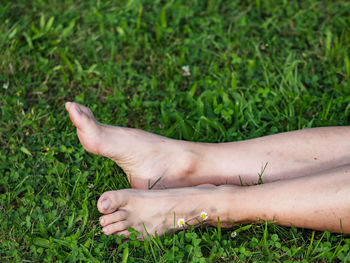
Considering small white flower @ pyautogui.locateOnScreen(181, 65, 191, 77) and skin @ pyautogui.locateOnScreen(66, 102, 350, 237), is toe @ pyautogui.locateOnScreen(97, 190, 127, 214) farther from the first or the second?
small white flower @ pyautogui.locateOnScreen(181, 65, 191, 77)

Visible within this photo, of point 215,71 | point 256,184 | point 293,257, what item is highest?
point 215,71

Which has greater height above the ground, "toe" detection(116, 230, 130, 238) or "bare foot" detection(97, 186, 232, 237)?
"bare foot" detection(97, 186, 232, 237)

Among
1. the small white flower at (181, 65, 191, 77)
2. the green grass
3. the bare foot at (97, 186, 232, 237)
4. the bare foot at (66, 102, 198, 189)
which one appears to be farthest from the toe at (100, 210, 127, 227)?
the small white flower at (181, 65, 191, 77)

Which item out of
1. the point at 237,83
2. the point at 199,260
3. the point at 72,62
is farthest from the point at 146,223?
the point at 72,62

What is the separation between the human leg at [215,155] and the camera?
2365 millimetres

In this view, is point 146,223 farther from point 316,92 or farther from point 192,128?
point 316,92

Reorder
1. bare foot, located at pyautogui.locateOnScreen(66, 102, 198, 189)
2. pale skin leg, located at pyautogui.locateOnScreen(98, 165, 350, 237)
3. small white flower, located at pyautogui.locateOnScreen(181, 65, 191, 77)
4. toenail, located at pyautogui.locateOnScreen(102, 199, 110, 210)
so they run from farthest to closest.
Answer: small white flower, located at pyautogui.locateOnScreen(181, 65, 191, 77) → bare foot, located at pyautogui.locateOnScreen(66, 102, 198, 189) → toenail, located at pyautogui.locateOnScreen(102, 199, 110, 210) → pale skin leg, located at pyautogui.locateOnScreen(98, 165, 350, 237)

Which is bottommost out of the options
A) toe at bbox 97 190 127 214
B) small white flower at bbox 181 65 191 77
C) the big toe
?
toe at bbox 97 190 127 214

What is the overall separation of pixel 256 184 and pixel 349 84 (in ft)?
3.93

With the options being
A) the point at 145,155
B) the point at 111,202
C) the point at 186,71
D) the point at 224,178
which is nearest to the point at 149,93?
the point at 186,71

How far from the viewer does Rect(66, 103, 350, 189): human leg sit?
2.36 m

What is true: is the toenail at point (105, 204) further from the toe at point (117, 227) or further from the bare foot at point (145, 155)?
the bare foot at point (145, 155)

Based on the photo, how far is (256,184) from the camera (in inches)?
96.0

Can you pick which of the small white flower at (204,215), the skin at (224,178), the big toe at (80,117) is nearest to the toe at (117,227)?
the skin at (224,178)
